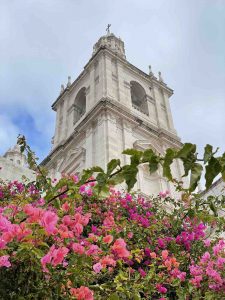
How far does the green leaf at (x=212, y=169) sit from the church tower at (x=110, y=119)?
11289mm

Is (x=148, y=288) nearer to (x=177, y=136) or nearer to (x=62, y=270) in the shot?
(x=62, y=270)

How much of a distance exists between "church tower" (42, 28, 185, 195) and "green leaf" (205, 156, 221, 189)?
11.3m

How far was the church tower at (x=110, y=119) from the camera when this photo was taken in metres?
14.5

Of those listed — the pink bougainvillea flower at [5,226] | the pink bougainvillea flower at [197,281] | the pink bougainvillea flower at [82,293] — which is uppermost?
the pink bougainvillea flower at [197,281]

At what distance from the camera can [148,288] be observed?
4027mm

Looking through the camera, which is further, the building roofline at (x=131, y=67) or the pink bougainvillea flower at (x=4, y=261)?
the building roofline at (x=131, y=67)

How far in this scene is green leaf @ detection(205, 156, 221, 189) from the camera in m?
1.70

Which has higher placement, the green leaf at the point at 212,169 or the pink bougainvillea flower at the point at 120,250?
the pink bougainvillea flower at the point at 120,250

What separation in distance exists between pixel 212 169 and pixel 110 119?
13.4 metres

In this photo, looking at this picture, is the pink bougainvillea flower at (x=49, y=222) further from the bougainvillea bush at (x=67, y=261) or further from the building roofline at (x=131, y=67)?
the building roofline at (x=131, y=67)

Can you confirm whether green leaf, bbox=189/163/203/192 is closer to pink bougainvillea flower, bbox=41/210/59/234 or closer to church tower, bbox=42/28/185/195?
pink bougainvillea flower, bbox=41/210/59/234

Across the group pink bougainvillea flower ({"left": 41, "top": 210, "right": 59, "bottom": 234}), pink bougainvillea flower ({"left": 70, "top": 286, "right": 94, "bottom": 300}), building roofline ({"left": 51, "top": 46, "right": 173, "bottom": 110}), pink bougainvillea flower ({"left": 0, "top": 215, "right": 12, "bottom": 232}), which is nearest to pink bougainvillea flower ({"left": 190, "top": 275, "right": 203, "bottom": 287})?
pink bougainvillea flower ({"left": 70, "top": 286, "right": 94, "bottom": 300})

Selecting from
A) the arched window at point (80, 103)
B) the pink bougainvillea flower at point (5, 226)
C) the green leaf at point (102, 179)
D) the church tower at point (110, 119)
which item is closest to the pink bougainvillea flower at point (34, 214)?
the pink bougainvillea flower at point (5, 226)

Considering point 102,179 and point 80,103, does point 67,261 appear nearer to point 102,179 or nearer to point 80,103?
point 102,179
